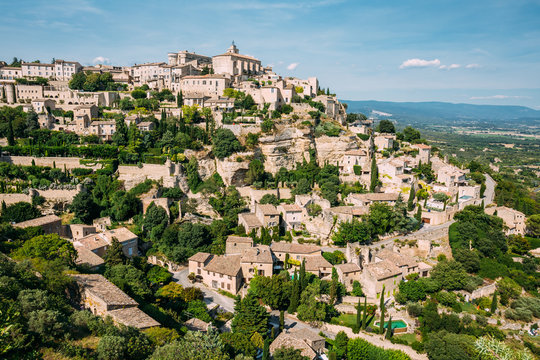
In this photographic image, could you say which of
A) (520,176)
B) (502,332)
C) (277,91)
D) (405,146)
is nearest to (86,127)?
(277,91)

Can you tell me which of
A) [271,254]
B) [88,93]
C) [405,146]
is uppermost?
[88,93]

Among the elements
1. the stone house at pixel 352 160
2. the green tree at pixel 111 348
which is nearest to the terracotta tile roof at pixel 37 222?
the green tree at pixel 111 348

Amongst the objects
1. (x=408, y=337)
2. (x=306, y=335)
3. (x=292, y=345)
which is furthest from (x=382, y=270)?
(x=292, y=345)

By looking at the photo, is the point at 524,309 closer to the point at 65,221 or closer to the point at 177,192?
the point at 177,192

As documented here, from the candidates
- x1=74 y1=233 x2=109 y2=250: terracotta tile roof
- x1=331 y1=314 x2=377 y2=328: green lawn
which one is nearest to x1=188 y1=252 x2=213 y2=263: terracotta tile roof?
x1=74 y1=233 x2=109 y2=250: terracotta tile roof

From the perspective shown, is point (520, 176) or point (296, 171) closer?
point (296, 171)

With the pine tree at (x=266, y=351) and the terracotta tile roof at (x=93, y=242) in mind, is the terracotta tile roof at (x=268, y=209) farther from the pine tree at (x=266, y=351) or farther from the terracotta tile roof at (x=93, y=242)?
the pine tree at (x=266, y=351)

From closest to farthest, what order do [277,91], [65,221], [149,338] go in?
1. [149,338]
2. [65,221]
3. [277,91]
